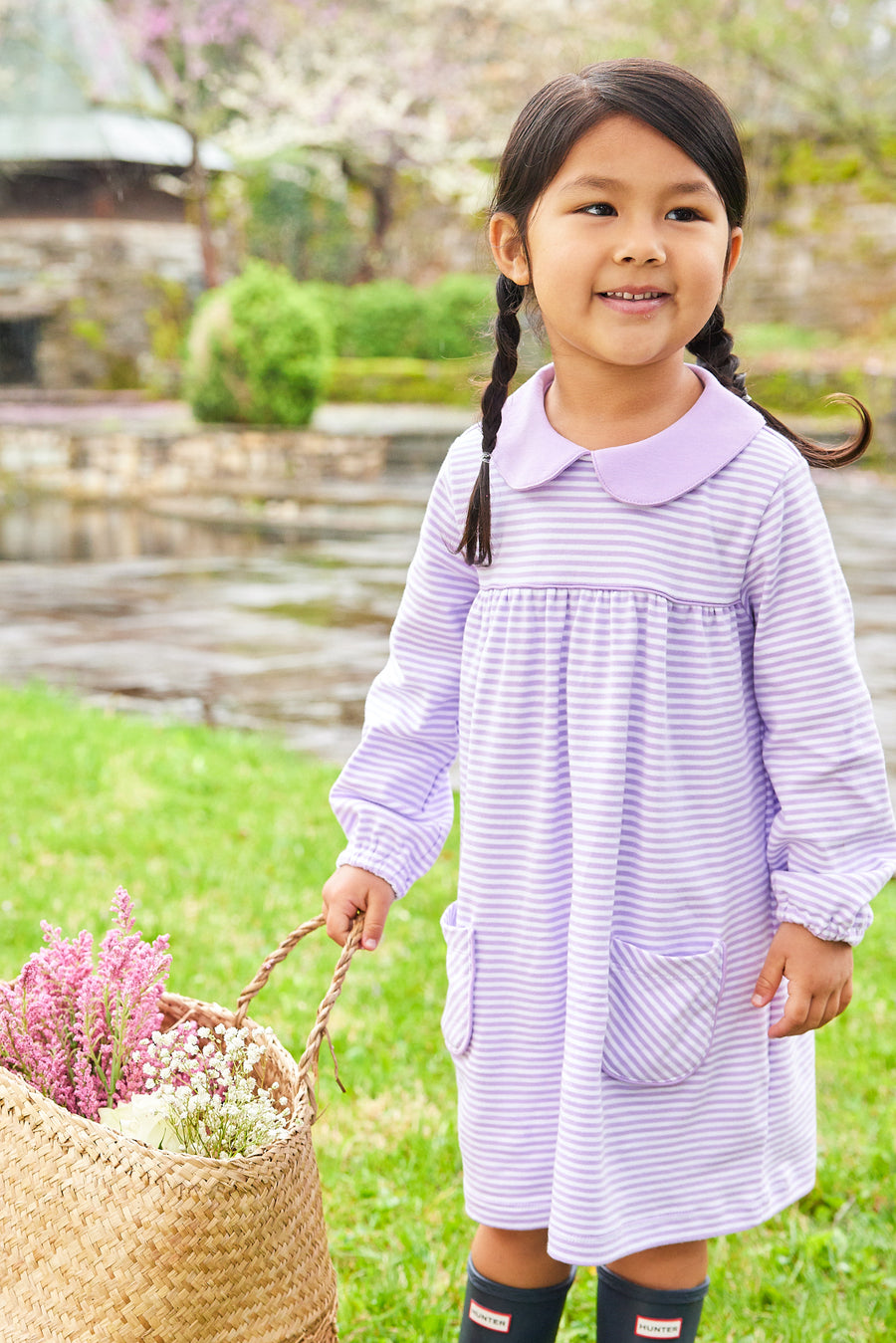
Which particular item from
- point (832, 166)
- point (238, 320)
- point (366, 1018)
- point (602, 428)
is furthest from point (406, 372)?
point (602, 428)

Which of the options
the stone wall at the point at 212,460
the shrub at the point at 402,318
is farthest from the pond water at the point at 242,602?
the shrub at the point at 402,318

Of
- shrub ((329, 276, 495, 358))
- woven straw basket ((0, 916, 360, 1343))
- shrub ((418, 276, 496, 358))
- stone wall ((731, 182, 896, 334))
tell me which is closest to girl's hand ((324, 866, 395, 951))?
woven straw basket ((0, 916, 360, 1343))

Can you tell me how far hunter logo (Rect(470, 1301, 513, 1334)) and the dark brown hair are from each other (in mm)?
874

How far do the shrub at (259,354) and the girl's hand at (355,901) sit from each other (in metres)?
11.4

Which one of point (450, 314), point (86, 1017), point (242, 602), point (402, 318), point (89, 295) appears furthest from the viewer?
point (402, 318)

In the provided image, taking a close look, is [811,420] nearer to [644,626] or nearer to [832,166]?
[832,166]

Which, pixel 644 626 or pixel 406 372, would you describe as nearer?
pixel 644 626

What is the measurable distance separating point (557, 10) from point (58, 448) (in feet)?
34.2

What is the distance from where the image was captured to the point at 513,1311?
1.66 meters

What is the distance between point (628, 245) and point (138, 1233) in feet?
3.51

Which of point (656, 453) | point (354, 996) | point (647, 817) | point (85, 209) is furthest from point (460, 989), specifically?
point (85, 209)

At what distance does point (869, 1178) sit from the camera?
7.85 feet

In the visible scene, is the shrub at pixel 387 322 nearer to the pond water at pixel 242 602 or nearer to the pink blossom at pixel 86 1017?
the pond water at pixel 242 602

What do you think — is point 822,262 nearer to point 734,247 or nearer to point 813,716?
point 734,247
